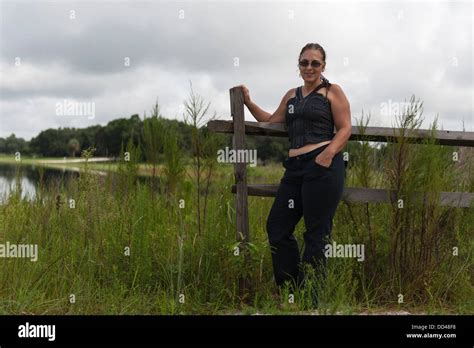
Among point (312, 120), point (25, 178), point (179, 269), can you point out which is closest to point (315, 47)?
point (312, 120)

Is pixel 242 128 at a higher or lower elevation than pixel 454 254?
higher

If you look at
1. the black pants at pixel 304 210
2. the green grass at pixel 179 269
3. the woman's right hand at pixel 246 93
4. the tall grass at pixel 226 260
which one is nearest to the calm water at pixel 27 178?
the green grass at pixel 179 269

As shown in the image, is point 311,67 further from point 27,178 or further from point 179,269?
point 27,178

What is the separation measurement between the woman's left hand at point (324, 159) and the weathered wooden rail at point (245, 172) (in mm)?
557

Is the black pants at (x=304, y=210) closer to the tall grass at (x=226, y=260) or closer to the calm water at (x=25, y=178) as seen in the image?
the tall grass at (x=226, y=260)

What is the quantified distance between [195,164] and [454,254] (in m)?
2.64

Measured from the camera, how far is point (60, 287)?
5.19m

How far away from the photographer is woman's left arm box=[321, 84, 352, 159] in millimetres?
4777

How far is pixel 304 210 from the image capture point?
16.0 feet

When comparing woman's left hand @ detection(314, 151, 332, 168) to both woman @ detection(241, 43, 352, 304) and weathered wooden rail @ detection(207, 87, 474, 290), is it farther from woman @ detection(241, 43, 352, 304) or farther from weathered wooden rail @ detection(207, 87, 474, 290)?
weathered wooden rail @ detection(207, 87, 474, 290)

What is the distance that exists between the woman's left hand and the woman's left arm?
2 cm
